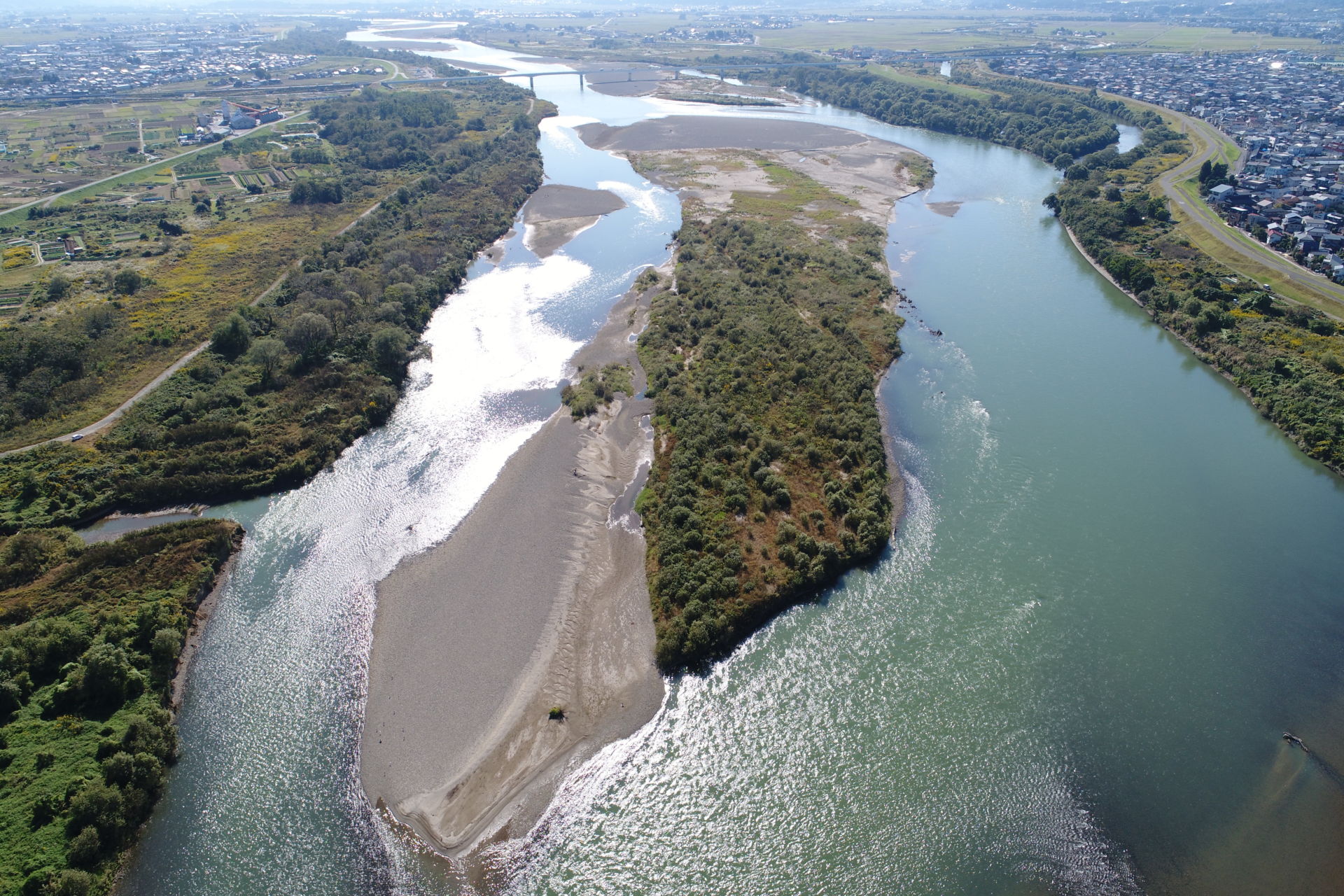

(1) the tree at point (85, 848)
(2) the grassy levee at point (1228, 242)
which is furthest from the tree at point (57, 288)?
(2) the grassy levee at point (1228, 242)

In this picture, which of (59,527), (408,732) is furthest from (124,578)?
(408,732)

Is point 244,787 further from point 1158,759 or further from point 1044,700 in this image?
point 1158,759

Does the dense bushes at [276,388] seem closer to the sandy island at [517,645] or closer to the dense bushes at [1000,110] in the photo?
the sandy island at [517,645]

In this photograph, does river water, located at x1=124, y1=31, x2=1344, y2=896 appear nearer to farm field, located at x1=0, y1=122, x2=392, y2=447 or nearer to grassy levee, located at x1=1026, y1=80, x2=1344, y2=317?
grassy levee, located at x1=1026, y1=80, x2=1344, y2=317

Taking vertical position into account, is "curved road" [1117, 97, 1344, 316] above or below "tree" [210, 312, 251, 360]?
above

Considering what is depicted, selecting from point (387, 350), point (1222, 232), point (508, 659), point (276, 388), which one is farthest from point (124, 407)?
point (1222, 232)

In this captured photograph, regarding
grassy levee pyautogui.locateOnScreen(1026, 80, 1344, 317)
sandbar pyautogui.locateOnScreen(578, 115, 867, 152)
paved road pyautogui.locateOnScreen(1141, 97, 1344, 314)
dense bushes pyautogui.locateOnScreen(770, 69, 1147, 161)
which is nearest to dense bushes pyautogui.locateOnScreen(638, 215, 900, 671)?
grassy levee pyautogui.locateOnScreen(1026, 80, 1344, 317)
